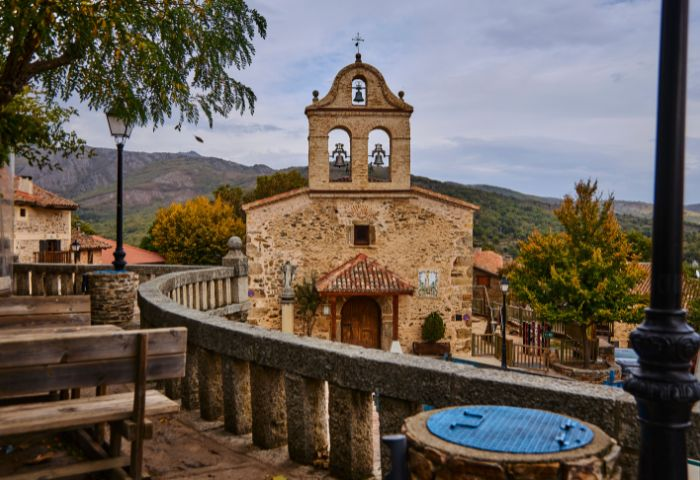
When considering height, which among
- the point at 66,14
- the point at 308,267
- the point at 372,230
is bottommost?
the point at 308,267

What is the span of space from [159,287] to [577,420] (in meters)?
6.15

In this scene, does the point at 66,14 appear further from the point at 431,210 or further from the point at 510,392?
the point at 431,210

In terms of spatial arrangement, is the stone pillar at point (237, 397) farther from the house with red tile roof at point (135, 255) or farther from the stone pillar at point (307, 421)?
the house with red tile roof at point (135, 255)

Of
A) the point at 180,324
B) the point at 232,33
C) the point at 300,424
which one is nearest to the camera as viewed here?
the point at 300,424

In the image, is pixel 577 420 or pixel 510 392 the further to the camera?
pixel 510 392

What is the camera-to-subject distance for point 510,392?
289cm

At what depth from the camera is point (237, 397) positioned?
14.5 feet

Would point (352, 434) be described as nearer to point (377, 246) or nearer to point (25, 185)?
point (377, 246)

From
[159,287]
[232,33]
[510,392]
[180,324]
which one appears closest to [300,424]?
[510,392]

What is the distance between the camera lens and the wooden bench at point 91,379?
324cm

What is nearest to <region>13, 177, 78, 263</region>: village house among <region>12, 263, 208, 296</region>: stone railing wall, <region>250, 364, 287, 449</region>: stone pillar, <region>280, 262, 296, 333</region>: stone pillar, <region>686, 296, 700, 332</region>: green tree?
<region>280, 262, 296, 333</region>: stone pillar

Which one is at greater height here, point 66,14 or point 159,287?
point 66,14

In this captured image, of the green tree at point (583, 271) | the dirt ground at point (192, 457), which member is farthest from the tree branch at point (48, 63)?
the green tree at point (583, 271)

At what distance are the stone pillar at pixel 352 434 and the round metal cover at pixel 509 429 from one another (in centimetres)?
97
